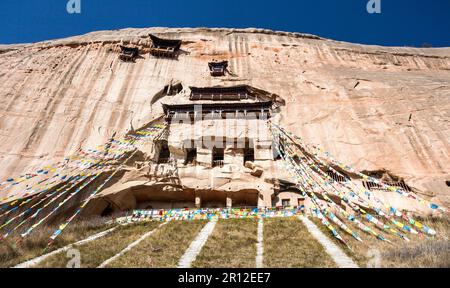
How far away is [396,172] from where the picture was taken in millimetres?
16172

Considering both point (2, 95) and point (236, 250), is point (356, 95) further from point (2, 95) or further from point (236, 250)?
point (2, 95)

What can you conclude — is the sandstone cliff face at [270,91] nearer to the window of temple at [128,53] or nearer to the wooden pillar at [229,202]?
the window of temple at [128,53]

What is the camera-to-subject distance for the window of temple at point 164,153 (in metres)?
19.1

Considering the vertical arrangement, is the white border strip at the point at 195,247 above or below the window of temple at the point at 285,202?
below

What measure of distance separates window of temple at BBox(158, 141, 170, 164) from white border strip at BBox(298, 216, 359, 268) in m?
11.4

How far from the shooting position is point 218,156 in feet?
64.2

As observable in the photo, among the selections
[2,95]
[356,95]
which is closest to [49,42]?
[2,95]

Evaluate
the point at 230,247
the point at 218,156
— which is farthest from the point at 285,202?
the point at 230,247

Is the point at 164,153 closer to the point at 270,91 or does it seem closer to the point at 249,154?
the point at 249,154

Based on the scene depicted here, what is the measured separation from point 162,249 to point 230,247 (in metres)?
2.18

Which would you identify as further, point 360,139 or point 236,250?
point 360,139

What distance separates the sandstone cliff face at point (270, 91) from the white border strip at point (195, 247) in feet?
35.0

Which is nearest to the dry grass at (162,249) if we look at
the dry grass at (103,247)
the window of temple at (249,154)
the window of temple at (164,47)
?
the dry grass at (103,247)

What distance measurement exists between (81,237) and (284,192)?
37.8 feet
